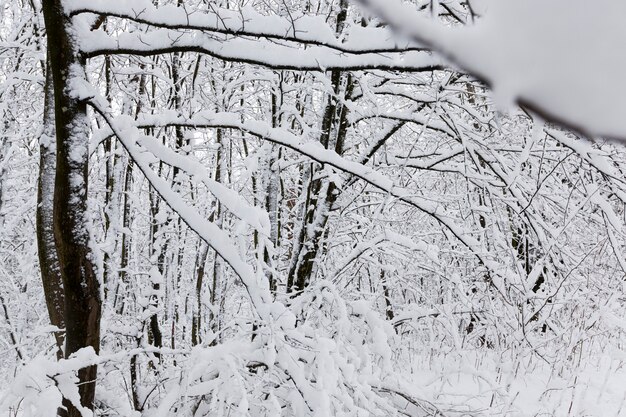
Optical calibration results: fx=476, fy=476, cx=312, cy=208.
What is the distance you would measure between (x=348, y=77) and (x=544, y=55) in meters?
4.80

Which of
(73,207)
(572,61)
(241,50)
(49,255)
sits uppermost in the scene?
(241,50)

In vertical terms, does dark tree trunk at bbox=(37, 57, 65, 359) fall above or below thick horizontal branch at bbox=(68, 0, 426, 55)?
below

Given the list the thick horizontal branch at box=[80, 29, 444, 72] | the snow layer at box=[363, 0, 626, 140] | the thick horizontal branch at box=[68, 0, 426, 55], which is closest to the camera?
the snow layer at box=[363, 0, 626, 140]

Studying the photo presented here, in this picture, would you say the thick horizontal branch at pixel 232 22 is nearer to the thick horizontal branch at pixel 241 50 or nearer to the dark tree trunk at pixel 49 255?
the thick horizontal branch at pixel 241 50

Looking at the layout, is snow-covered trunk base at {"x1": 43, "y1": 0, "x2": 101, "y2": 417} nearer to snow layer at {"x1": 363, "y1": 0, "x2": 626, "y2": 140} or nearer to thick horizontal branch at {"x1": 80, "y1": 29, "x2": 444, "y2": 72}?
thick horizontal branch at {"x1": 80, "y1": 29, "x2": 444, "y2": 72}

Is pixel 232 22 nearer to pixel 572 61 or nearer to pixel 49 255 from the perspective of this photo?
pixel 572 61

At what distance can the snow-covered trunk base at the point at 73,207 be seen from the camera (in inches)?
87.7

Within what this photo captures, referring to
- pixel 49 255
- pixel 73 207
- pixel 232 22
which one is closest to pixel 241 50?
pixel 232 22

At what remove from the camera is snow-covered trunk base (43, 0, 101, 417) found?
2229 millimetres

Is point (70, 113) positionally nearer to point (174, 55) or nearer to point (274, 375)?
point (274, 375)

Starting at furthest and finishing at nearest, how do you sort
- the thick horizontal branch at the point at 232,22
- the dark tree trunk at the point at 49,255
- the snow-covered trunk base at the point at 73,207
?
the dark tree trunk at the point at 49,255 < the snow-covered trunk base at the point at 73,207 < the thick horizontal branch at the point at 232,22

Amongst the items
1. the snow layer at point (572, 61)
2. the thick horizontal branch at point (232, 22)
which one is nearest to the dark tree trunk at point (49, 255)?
the thick horizontal branch at point (232, 22)

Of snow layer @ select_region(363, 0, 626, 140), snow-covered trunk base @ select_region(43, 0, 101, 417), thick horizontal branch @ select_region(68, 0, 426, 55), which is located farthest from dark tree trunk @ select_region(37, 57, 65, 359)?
snow layer @ select_region(363, 0, 626, 140)

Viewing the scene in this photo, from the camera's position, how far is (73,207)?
231 centimetres
